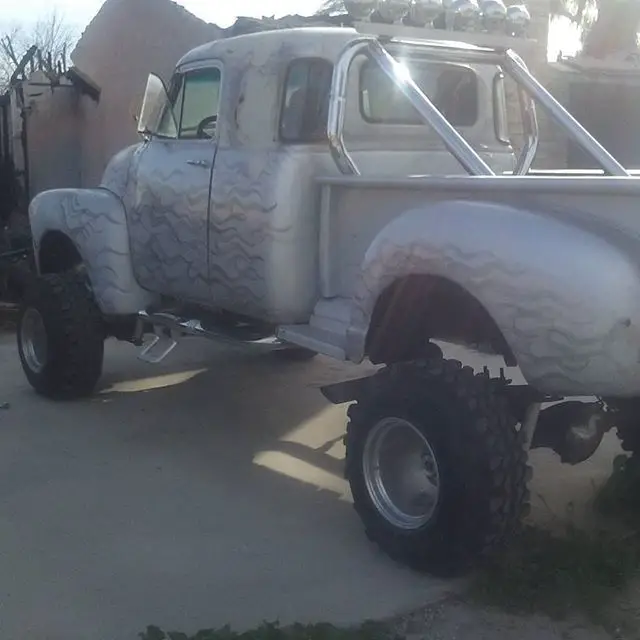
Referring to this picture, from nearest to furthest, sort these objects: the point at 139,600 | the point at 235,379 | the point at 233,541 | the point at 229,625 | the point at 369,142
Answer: the point at 229,625 → the point at 139,600 → the point at 233,541 → the point at 369,142 → the point at 235,379

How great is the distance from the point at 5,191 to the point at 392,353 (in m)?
10.4

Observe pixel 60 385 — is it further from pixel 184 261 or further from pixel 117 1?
pixel 117 1

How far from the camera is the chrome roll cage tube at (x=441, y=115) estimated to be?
4758 millimetres

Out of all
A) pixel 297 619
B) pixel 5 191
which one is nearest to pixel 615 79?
pixel 5 191

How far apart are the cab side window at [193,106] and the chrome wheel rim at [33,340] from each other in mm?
1543

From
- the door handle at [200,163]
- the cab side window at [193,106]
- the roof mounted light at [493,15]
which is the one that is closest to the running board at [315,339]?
the door handle at [200,163]

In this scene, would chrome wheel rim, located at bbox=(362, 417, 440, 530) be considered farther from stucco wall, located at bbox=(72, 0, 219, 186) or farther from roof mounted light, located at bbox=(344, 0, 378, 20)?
stucco wall, located at bbox=(72, 0, 219, 186)

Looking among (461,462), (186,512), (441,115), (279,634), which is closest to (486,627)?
(461,462)

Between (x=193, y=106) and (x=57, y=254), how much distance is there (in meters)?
1.59

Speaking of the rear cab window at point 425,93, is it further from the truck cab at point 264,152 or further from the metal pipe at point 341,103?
the metal pipe at point 341,103

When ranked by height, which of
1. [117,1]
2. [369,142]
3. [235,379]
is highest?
[117,1]

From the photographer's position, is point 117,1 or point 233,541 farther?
point 117,1

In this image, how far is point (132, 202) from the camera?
21.3 ft

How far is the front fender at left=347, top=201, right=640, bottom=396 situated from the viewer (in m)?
3.71
